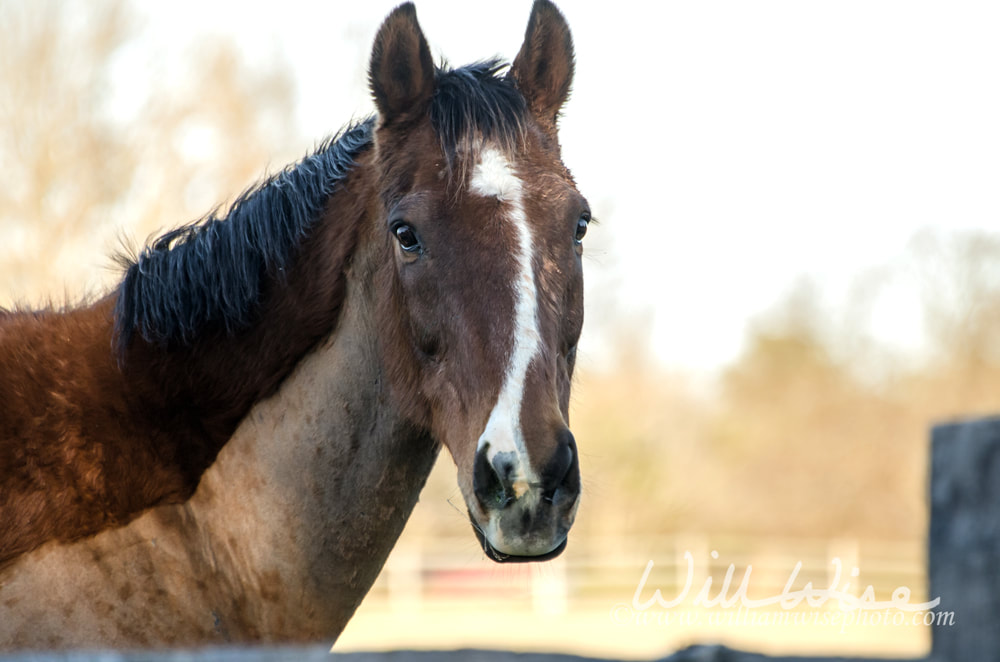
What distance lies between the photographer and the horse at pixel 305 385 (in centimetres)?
262

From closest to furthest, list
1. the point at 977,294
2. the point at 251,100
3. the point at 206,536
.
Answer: the point at 206,536 → the point at 251,100 → the point at 977,294

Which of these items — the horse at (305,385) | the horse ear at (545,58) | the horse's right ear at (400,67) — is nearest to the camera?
the horse at (305,385)

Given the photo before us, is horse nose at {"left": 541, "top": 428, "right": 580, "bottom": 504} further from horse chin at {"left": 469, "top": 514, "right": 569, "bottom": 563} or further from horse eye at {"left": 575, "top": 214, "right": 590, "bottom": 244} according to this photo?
horse eye at {"left": 575, "top": 214, "right": 590, "bottom": 244}

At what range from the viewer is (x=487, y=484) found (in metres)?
2.47

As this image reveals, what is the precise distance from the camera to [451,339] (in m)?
2.77

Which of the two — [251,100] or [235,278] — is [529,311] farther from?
[251,100]

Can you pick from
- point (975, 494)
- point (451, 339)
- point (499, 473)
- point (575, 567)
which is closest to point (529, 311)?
point (451, 339)

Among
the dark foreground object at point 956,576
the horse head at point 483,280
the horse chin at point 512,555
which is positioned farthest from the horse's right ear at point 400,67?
the dark foreground object at point 956,576

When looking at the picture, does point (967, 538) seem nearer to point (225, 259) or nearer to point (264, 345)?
point (264, 345)

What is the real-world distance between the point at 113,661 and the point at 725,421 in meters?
40.4

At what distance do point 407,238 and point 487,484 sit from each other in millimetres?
860

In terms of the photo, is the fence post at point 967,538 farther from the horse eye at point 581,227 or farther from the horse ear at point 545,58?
the horse ear at point 545,58

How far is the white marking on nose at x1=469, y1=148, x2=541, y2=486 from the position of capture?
2.44m

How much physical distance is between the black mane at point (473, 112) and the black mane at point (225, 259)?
337 mm
